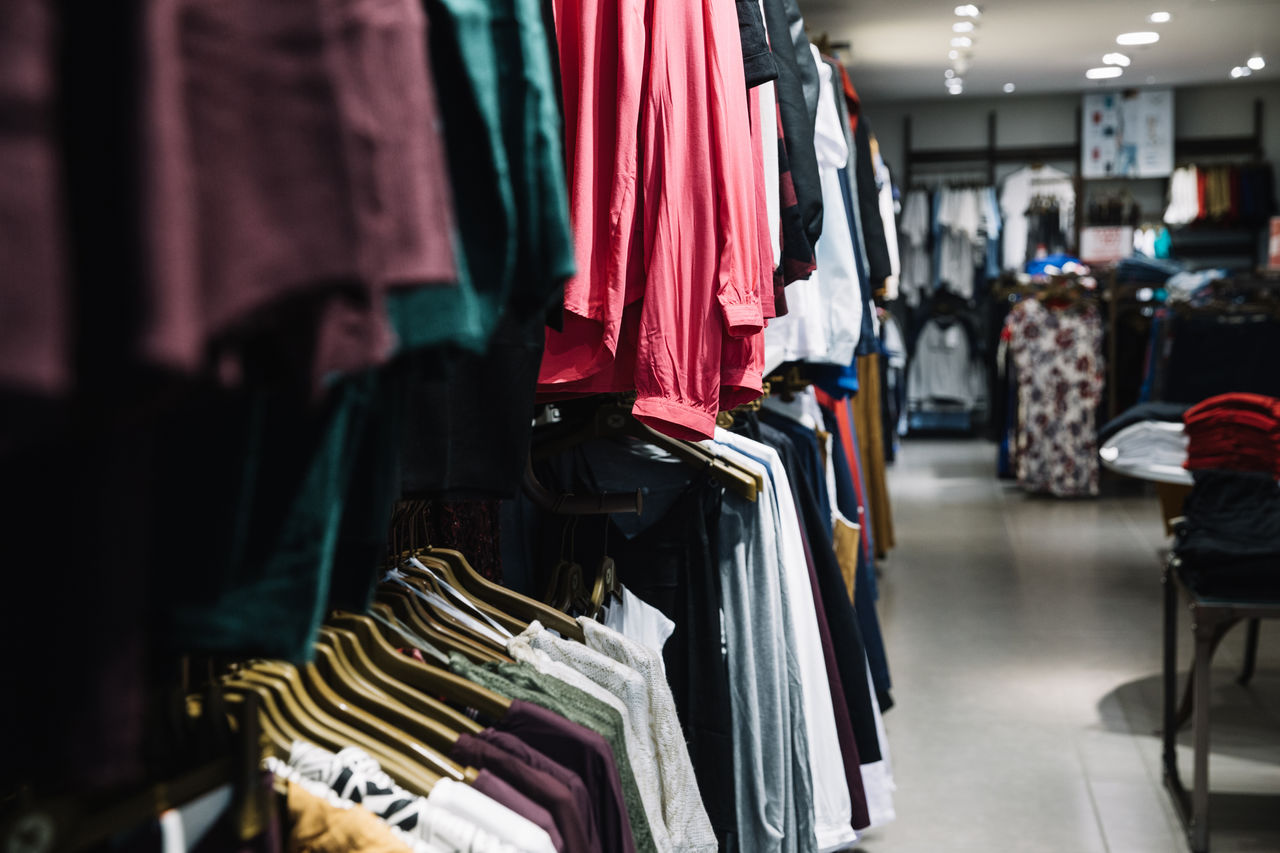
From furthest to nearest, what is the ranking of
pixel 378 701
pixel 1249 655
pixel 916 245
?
pixel 916 245 → pixel 1249 655 → pixel 378 701

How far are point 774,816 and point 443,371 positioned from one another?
1.42 m

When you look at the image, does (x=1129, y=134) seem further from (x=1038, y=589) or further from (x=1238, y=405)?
(x=1238, y=405)

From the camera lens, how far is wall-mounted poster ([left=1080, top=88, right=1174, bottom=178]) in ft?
34.8

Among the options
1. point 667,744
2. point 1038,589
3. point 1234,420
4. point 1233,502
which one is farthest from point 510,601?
point 1038,589

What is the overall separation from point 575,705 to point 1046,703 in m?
3.16

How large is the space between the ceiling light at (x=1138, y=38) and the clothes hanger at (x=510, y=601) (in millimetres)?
8434

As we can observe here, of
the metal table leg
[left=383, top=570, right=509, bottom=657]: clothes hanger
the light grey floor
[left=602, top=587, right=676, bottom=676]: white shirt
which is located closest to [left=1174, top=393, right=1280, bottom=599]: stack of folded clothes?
the light grey floor

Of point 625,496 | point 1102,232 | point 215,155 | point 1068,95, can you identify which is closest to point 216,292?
point 215,155

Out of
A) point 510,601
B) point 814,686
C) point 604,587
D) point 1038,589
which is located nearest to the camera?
point 510,601

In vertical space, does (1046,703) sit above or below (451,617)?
below

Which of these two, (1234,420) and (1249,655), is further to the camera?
(1249,655)

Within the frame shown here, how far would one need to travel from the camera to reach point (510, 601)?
5.10 feet

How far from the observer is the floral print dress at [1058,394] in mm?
7902

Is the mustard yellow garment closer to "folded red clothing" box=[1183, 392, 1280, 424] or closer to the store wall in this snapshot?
"folded red clothing" box=[1183, 392, 1280, 424]
